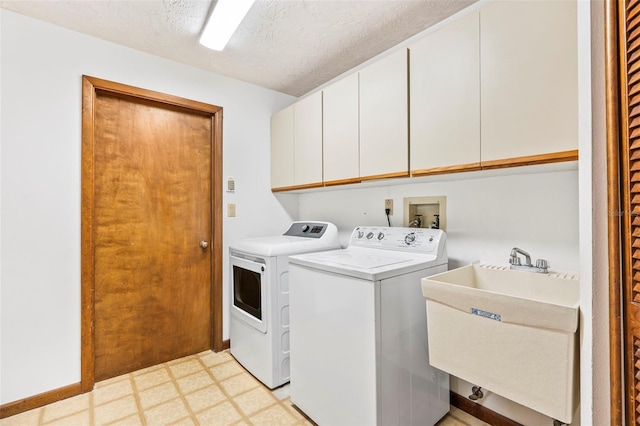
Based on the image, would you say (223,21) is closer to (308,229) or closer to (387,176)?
(387,176)

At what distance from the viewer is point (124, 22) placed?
1.80m

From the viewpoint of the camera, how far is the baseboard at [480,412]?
1.55 m

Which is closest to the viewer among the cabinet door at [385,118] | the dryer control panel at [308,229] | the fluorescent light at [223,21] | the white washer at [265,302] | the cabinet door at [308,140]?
the fluorescent light at [223,21]

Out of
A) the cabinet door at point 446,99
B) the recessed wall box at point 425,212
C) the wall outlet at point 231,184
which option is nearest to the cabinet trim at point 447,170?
the cabinet door at point 446,99

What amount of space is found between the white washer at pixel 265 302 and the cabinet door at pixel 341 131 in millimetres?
524

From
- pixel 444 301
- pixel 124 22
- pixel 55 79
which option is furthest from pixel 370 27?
pixel 55 79

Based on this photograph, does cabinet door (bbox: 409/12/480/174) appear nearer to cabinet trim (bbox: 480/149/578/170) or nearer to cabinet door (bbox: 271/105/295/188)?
cabinet trim (bbox: 480/149/578/170)

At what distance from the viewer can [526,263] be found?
1455 mm

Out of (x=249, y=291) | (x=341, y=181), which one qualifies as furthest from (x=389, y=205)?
(x=249, y=291)

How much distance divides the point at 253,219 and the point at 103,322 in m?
1.31

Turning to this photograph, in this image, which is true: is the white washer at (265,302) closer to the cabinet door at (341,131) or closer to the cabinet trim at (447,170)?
the cabinet door at (341,131)

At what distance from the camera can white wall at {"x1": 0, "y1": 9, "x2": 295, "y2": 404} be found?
1.70 metres

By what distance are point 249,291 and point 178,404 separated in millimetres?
777

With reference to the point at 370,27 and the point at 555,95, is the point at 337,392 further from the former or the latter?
the point at 370,27
